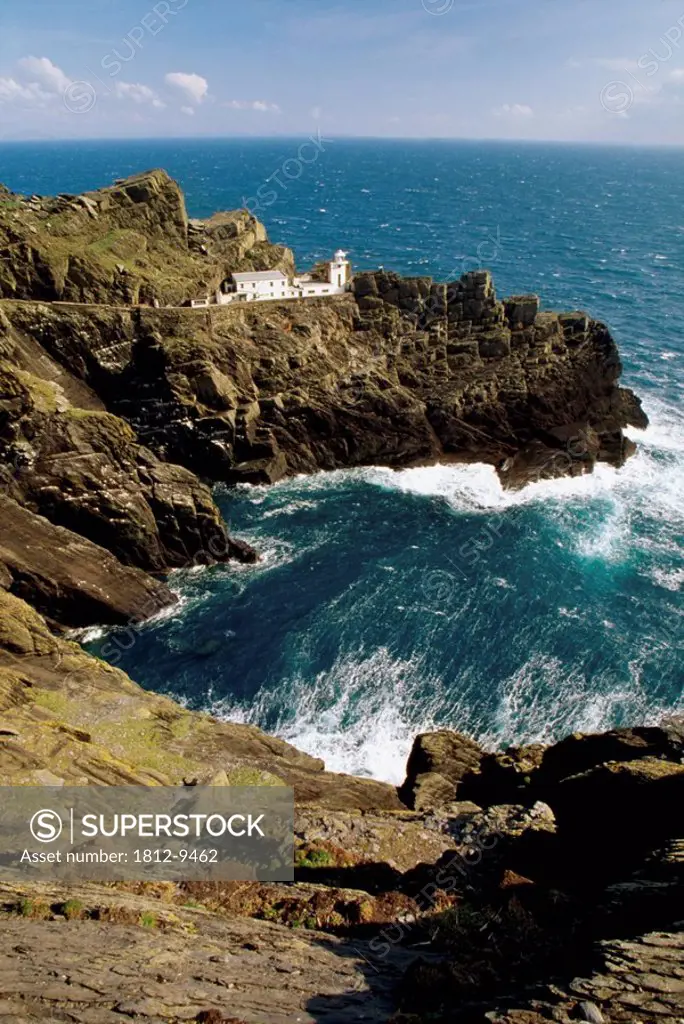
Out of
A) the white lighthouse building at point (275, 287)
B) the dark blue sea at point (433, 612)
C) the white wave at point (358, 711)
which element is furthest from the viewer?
the white lighthouse building at point (275, 287)

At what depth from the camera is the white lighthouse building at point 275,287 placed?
279 ft

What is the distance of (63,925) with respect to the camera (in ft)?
56.9

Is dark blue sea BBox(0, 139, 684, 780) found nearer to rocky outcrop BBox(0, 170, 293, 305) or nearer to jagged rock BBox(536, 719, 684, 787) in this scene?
jagged rock BBox(536, 719, 684, 787)

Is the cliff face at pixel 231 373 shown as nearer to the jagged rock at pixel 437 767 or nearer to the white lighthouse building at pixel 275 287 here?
the white lighthouse building at pixel 275 287

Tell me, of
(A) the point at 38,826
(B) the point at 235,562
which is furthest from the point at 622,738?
(B) the point at 235,562

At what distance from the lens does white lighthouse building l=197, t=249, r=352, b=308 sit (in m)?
85.1

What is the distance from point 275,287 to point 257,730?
6086 cm

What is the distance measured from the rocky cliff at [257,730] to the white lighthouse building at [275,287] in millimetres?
2679

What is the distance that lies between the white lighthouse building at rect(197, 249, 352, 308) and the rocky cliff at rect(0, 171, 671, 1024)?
2679 mm

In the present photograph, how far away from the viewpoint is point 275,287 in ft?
284

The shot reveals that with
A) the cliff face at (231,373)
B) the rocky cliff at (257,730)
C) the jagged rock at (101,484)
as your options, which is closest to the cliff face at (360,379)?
the cliff face at (231,373)

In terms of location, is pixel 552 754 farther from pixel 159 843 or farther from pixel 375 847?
pixel 159 843

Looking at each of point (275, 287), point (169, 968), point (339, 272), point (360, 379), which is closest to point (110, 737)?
point (169, 968)

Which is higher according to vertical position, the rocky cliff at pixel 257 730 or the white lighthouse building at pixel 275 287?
the white lighthouse building at pixel 275 287
